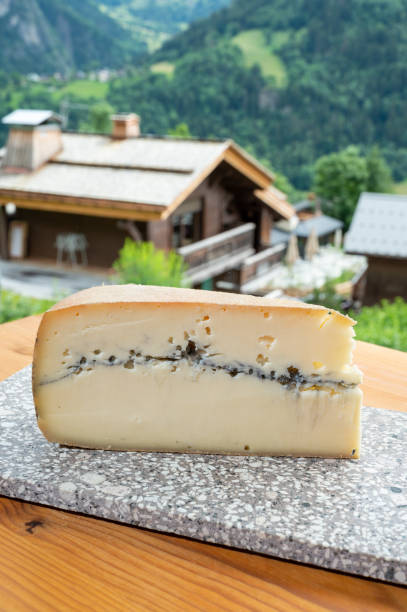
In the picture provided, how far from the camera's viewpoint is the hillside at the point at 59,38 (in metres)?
25.6

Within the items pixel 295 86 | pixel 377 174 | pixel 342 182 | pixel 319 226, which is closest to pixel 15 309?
pixel 319 226

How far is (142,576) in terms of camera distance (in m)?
0.75

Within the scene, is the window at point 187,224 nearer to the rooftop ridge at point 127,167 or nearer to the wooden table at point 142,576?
the rooftop ridge at point 127,167

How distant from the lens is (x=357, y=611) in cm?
72

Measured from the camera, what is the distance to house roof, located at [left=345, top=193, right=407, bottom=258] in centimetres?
760

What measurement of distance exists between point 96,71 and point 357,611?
90.3 ft

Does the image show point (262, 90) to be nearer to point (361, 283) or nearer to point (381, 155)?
point (381, 155)

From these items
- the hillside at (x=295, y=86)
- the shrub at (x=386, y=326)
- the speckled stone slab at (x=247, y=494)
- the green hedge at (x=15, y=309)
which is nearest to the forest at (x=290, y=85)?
the hillside at (x=295, y=86)

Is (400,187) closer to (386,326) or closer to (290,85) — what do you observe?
(290,85)

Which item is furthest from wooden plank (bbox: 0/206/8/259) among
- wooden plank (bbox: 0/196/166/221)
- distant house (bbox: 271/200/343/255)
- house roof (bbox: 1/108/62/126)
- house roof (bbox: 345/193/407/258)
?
distant house (bbox: 271/200/343/255)

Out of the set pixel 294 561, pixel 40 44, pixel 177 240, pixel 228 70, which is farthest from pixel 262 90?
pixel 294 561

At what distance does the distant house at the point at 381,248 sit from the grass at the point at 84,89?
17076 millimetres

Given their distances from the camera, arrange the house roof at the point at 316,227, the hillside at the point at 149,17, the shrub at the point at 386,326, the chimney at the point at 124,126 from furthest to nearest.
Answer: the hillside at the point at 149,17 < the house roof at the point at 316,227 < the chimney at the point at 124,126 < the shrub at the point at 386,326

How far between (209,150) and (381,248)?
2.56 metres
